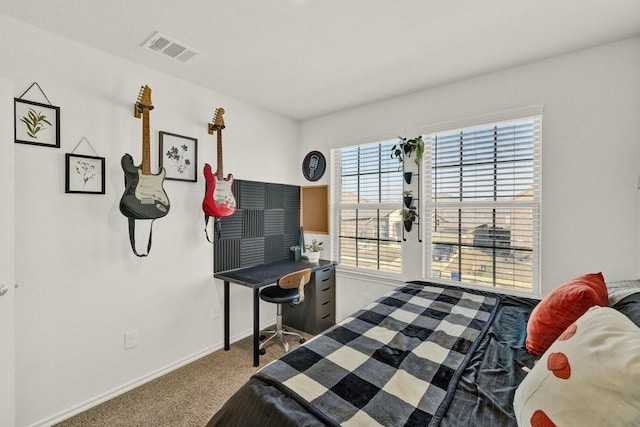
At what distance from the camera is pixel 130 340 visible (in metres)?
2.19

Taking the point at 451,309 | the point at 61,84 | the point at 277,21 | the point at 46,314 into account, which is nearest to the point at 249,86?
the point at 277,21

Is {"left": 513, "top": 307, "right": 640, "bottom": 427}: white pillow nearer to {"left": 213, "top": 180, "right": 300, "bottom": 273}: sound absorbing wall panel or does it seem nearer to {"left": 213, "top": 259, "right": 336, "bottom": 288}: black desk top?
{"left": 213, "top": 259, "right": 336, "bottom": 288}: black desk top

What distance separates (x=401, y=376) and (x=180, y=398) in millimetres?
1739

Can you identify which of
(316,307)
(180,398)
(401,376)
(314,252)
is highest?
(314,252)

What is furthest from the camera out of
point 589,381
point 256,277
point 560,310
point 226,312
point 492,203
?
point 226,312

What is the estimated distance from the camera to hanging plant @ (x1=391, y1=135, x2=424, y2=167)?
107 inches

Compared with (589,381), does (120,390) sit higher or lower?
lower

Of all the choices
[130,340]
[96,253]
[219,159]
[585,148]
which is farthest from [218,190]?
[585,148]

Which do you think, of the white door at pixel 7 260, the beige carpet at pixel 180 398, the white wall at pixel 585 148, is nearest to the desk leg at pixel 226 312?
the beige carpet at pixel 180 398

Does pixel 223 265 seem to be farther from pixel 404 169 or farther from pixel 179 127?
pixel 404 169

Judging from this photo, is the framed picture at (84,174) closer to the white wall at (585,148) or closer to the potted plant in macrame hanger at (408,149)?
the potted plant in macrame hanger at (408,149)

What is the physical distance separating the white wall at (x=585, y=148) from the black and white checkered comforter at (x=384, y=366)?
34.3 inches

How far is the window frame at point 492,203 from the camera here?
2.27 metres

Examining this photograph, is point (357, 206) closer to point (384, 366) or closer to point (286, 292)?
point (286, 292)
